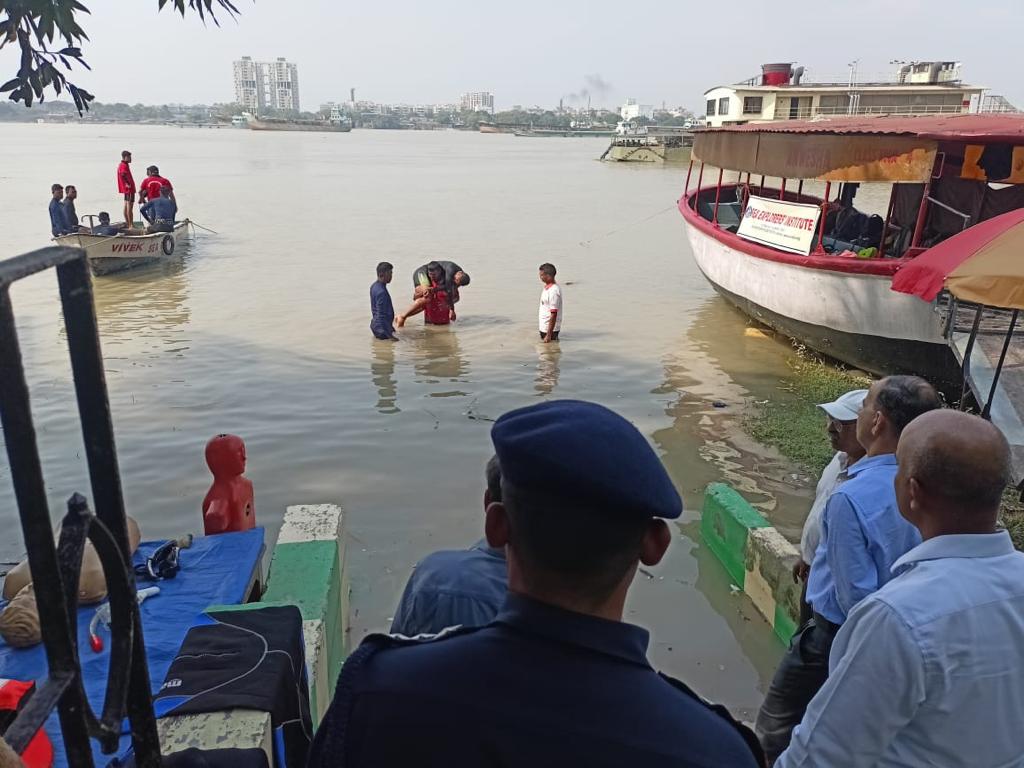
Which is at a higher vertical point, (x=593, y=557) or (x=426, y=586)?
(x=593, y=557)

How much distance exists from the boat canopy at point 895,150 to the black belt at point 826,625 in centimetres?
707

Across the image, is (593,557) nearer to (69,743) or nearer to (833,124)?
(69,743)

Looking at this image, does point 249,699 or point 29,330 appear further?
point 29,330

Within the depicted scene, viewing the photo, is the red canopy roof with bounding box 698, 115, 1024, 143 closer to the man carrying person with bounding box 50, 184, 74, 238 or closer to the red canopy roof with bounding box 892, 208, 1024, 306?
the red canopy roof with bounding box 892, 208, 1024, 306

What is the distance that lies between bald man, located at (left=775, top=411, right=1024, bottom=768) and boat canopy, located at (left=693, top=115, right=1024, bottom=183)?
25.0 feet

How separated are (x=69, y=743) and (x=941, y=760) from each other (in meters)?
1.81

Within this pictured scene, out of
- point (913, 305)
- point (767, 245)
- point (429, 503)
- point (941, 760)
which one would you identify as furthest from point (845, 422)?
point (767, 245)

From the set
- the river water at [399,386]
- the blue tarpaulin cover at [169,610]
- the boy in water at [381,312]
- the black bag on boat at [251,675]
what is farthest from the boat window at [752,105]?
the black bag on boat at [251,675]

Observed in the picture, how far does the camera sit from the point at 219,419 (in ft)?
28.0

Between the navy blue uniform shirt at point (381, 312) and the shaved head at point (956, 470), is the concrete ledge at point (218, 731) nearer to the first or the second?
the shaved head at point (956, 470)

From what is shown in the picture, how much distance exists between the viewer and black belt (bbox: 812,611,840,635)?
2801 millimetres

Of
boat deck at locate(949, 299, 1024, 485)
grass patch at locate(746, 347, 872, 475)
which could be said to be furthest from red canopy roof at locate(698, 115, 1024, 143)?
grass patch at locate(746, 347, 872, 475)

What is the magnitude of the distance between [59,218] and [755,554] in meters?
15.7

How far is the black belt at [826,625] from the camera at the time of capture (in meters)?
2.80
